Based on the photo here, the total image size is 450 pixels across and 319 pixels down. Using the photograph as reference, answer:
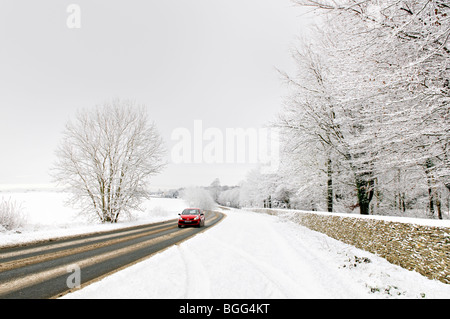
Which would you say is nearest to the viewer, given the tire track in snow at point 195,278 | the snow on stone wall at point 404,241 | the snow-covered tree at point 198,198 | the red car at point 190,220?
the tire track in snow at point 195,278

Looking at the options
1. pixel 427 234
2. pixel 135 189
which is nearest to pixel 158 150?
pixel 135 189

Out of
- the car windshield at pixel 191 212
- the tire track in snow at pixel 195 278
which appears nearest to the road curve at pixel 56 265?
the tire track in snow at pixel 195 278

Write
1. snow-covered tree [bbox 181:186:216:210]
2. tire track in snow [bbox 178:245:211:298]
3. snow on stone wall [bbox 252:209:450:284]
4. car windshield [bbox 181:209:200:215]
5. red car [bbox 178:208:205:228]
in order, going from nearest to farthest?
tire track in snow [bbox 178:245:211:298], snow on stone wall [bbox 252:209:450:284], red car [bbox 178:208:205:228], car windshield [bbox 181:209:200:215], snow-covered tree [bbox 181:186:216:210]

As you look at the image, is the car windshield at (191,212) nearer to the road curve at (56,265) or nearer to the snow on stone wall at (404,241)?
the road curve at (56,265)

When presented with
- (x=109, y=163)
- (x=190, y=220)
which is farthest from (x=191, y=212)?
(x=109, y=163)

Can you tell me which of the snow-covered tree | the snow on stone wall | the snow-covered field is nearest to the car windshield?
the snow-covered field

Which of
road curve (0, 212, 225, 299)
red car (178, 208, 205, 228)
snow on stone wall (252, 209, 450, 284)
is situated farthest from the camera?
red car (178, 208, 205, 228)

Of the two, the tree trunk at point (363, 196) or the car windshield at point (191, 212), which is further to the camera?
the car windshield at point (191, 212)

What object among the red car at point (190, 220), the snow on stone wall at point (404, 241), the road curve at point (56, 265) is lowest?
the red car at point (190, 220)

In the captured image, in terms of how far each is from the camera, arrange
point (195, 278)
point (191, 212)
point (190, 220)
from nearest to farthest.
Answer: point (195, 278), point (190, 220), point (191, 212)

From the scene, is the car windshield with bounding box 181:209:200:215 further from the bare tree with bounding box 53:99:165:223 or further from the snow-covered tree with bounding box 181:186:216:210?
the snow-covered tree with bounding box 181:186:216:210

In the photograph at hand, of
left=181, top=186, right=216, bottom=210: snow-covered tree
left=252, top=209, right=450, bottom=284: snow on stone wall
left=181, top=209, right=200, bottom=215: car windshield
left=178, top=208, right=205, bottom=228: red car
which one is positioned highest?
left=252, top=209, right=450, bottom=284: snow on stone wall

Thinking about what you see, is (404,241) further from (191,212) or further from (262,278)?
(191,212)

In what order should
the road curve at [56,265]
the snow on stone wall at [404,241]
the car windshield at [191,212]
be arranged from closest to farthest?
the road curve at [56,265], the snow on stone wall at [404,241], the car windshield at [191,212]
